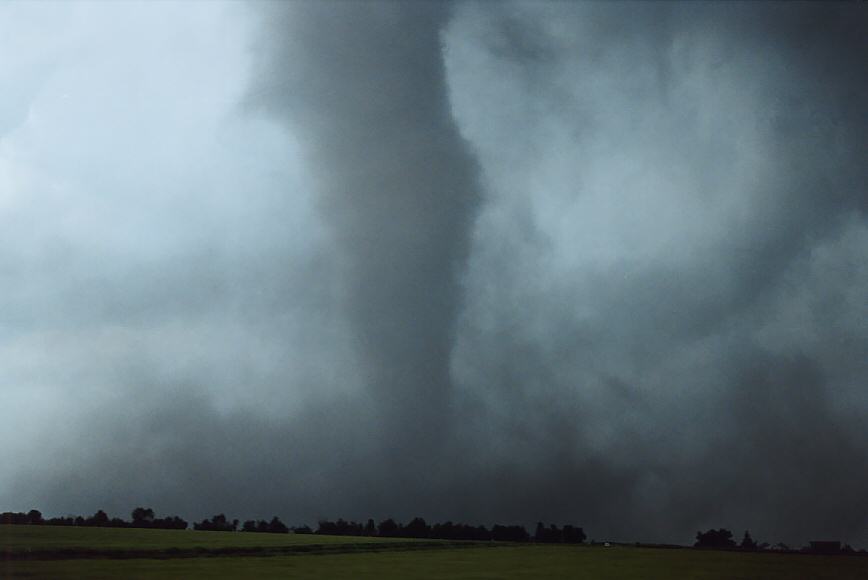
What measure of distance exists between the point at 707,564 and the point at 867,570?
19780mm

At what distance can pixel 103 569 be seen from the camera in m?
65.8

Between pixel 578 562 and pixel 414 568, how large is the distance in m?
28.7

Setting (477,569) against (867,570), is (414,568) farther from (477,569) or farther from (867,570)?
(867,570)

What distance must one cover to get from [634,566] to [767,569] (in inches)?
612

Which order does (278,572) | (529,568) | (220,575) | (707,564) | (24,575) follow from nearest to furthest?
(24,575), (220,575), (278,572), (529,568), (707,564)

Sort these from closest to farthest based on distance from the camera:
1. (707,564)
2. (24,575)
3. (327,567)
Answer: (24,575) → (327,567) → (707,564)

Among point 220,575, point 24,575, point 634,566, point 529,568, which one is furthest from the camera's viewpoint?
point 634,566

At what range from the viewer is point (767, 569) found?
89.8 metres

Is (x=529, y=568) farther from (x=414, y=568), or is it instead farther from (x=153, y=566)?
(x=153, y=566)

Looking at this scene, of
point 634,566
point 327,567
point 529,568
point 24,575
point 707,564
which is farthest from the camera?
point 707,564

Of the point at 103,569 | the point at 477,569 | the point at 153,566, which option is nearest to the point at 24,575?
the point at 103,569

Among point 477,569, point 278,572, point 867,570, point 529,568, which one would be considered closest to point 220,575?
point 278,572

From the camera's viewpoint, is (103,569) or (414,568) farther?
(414,568)

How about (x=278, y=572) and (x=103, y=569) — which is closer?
(x=103, y=569)
